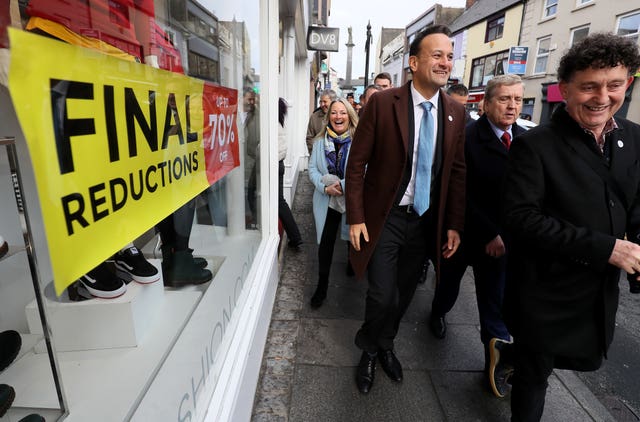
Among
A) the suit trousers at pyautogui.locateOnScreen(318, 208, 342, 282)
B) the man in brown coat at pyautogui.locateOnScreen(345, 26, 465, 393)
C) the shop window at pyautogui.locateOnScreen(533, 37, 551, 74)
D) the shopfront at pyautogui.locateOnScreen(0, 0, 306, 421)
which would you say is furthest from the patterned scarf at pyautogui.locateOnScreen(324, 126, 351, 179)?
the shop window at pyautogui.locateOnScreen(533, 37, 551, 74)

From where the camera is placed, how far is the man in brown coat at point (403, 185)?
2.13m

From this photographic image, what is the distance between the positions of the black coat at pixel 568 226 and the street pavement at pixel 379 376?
811mm

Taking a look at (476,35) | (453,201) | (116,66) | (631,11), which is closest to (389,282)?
(453,201)

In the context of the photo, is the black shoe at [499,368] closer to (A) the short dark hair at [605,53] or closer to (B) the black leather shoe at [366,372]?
(B) the black leather shoe at [366,372]

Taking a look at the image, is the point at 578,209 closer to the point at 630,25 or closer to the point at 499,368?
the point at 499,368

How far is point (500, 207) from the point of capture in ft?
6.37

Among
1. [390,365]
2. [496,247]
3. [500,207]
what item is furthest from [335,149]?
[390,365]

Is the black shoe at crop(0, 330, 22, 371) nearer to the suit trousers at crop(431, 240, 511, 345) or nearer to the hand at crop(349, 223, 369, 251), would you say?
the hand at crop(349, 223, 369, 251)

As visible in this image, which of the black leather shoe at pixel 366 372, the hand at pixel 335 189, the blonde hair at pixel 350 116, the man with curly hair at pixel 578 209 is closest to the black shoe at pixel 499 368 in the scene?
the man with curly hair at pixel 578 209

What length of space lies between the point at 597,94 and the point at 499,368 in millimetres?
1680

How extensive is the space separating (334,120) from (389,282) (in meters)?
1.51

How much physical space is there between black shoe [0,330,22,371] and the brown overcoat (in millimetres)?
1591

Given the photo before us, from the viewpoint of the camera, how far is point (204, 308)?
6.26 ft

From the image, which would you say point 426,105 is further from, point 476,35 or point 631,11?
point 476,35
